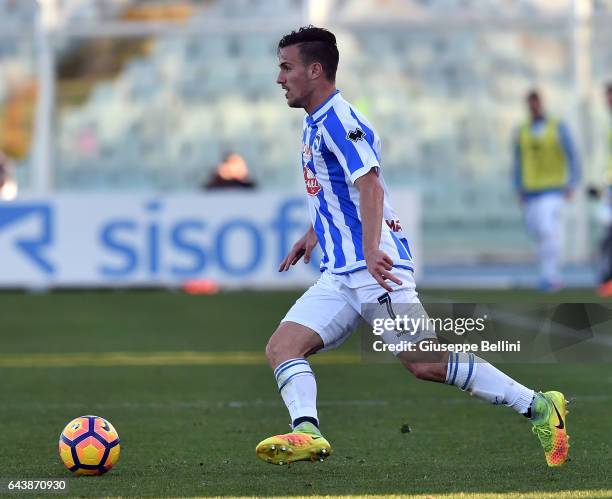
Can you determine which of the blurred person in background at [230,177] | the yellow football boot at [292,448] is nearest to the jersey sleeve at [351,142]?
the yellow football boot at [292,448]

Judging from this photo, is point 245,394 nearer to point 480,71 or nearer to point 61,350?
point 61,350

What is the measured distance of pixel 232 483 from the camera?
20.5 feet

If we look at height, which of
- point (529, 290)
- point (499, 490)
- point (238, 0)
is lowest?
point (529, 290)

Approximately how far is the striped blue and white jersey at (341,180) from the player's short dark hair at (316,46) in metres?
0.13

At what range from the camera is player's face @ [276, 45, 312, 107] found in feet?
21.4

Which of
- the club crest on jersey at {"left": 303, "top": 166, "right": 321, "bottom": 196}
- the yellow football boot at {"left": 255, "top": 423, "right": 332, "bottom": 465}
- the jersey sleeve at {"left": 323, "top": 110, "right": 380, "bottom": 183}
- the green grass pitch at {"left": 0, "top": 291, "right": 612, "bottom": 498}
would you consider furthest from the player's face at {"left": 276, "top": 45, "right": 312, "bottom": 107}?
the green grass pitch at {"left": 0, "top": 291, "right": 612, "bottom": 498}

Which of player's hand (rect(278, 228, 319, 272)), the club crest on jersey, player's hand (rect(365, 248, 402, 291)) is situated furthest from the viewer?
player's hand (rect(278, 228, 319, 272))

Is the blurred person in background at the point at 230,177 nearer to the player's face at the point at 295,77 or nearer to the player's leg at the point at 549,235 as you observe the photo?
the player's leg at the point at 549,235

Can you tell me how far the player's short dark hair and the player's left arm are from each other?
0.52 metres

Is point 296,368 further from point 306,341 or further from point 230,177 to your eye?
point 230,177

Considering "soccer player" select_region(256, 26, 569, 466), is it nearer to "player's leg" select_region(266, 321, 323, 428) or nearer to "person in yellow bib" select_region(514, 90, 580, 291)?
"player's leg" select_region(266, 321, 323, 428)

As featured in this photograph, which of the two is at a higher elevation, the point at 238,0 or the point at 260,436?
the point at 238,0

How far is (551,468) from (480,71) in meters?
20.9

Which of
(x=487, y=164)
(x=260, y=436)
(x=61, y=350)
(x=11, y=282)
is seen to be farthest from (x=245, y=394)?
(x=487, y=164)
